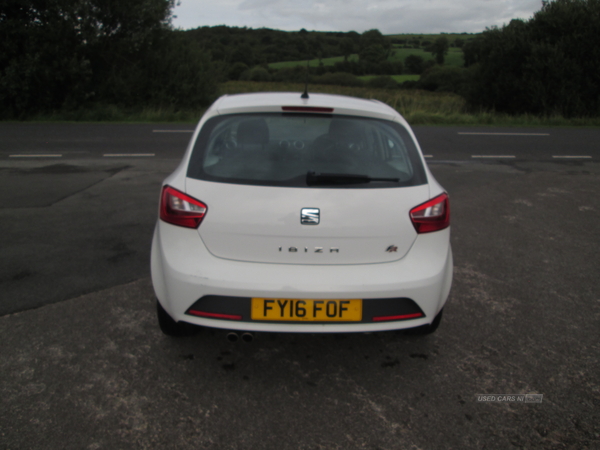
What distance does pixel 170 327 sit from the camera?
310 centimetres

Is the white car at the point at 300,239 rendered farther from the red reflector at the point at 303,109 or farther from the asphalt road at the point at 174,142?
the asphalt road at the point at 174,142

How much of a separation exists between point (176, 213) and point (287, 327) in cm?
88

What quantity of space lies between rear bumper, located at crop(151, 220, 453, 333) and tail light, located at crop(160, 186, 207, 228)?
46mm

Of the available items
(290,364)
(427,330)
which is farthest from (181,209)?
(427,330)

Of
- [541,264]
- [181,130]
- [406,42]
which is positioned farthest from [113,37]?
[406,42]

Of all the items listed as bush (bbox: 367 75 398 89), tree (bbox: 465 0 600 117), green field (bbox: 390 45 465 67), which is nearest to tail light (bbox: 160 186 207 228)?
tree (bbox: 465 0 600 117)

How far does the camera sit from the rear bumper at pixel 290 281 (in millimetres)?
2586

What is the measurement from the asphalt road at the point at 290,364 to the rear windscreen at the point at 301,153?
3.69 feet

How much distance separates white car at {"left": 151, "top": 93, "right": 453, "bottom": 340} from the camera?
2.61 meters

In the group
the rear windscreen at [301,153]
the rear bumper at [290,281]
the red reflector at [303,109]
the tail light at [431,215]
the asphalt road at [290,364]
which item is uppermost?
the red reflector at [303,109]

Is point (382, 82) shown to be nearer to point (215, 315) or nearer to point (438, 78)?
point (438, 78)

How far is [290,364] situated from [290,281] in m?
0.68

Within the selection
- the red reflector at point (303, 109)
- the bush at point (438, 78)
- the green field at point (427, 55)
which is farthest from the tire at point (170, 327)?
the green field at point (427, 55)

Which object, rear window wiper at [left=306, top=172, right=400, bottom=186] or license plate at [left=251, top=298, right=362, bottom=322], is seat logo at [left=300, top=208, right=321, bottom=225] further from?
license plate at [left=251, top=298, right=362, bottom=322]
